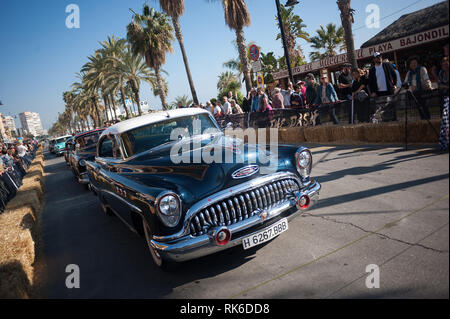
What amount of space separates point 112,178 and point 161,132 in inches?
38.4

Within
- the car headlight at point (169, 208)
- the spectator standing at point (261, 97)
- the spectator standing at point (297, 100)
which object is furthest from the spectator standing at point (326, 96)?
the car headlight at point (169, 208)

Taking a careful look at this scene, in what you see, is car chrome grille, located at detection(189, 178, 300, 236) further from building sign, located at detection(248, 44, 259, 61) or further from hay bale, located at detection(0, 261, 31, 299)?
building sign, located at detection(248, 44, 259, 61)

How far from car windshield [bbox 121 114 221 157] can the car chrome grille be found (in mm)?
1905

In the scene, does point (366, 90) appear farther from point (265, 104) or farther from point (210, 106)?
point (210, 106)

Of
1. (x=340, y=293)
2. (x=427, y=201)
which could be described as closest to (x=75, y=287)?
(x=340, y=293)

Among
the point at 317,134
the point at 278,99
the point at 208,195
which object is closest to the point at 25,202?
the point at 208,195

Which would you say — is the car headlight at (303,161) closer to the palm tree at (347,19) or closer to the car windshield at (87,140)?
the car windshield at (87,140)

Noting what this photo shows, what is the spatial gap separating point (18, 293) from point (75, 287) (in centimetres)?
63

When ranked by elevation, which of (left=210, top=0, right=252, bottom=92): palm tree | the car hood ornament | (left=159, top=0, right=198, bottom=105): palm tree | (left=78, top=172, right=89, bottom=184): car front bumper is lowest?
(left=78, top=172, right=89, bottom=184): car front bumper

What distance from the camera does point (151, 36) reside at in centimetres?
2716

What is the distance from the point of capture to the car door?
4.09 meters

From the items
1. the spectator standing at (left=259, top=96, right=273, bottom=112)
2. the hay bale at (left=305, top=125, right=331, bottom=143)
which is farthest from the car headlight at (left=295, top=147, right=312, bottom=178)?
the spectator standing at (left=259, top=96, right=273, bottom=112)

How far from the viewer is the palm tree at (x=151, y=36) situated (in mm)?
27275
